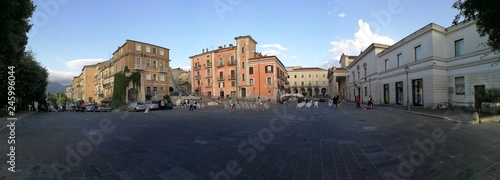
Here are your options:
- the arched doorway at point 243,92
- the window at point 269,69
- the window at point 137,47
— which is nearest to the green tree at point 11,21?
the window at point 137,47

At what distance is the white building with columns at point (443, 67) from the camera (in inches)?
690

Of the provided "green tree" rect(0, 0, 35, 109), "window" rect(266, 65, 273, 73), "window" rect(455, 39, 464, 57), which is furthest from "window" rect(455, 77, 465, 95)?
"window" rect(266, 65, 273, 73)

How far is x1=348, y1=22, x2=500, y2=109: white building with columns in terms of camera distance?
17.5 m

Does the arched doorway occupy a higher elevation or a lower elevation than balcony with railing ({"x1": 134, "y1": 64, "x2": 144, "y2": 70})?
lower

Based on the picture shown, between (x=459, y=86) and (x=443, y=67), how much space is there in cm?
192

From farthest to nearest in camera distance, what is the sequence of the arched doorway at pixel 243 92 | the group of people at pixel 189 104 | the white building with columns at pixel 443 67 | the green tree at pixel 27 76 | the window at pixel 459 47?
the arched doorway at pixel 243 92 < the group of people at pixel 189 104 < the green tree at pixel 27 76 < the window at pixel 459 47 < the white building with columns at pixel 443 67

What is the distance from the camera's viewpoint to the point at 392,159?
5055 mm

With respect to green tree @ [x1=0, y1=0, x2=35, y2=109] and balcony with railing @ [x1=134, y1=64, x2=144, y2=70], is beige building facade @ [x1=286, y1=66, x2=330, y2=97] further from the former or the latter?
green tree @ [x1=0, y1=0, x2=35, y2=109]

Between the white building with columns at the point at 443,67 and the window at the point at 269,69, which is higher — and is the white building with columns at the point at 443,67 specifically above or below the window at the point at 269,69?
below

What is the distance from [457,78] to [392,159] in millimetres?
20791

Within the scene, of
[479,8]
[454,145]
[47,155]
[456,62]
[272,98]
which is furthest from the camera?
[272,98]

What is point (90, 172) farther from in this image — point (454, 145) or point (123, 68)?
point (123, 68)

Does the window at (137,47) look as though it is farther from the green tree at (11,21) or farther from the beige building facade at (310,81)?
the beige building facade at (310,81)

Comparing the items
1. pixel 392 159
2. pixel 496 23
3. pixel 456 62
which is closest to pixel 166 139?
pixel 392 159
